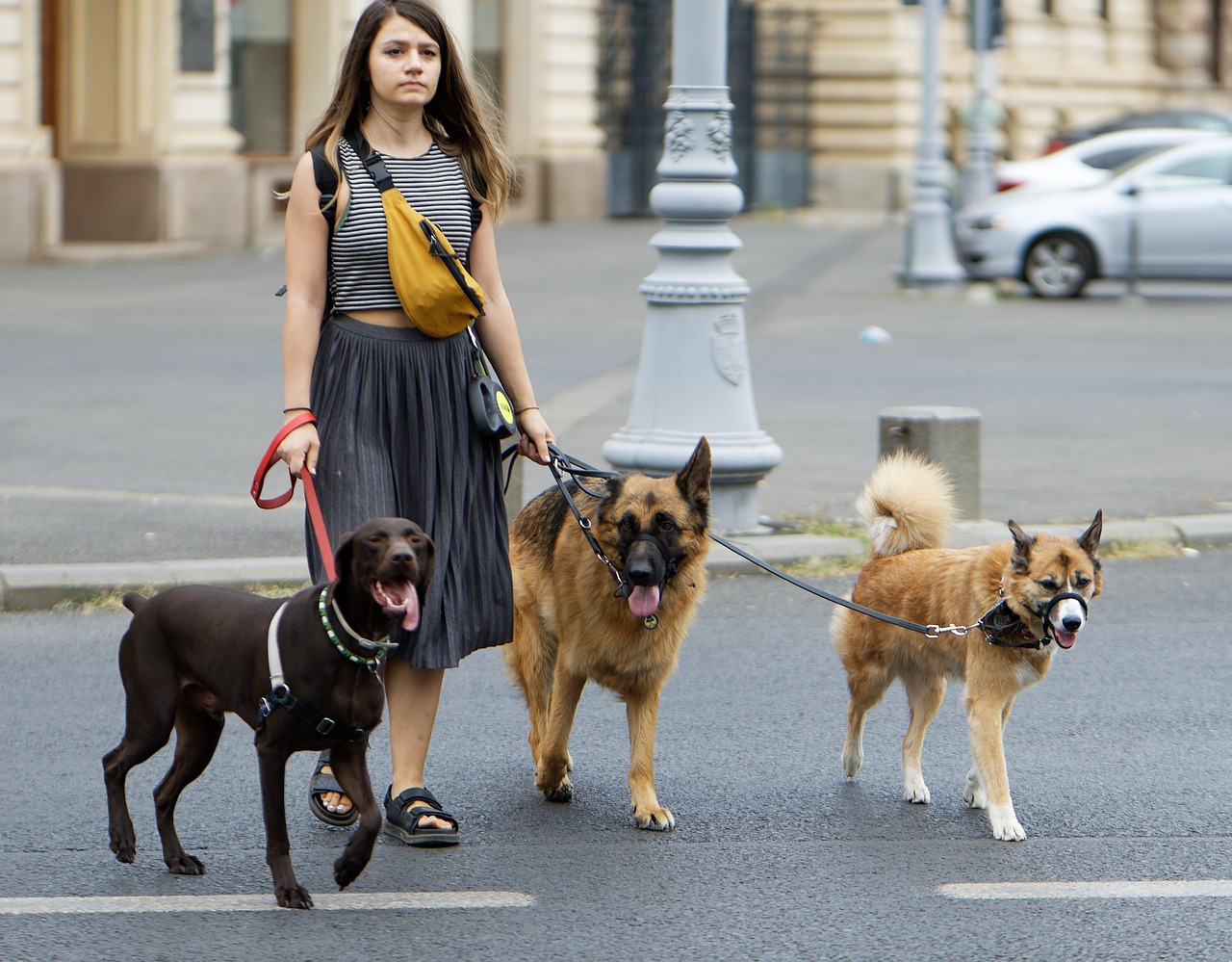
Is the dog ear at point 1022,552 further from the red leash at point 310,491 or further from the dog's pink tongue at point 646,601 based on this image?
the red leash at point 310,491

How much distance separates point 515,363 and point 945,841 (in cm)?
174

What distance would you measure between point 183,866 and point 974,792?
7.18ft

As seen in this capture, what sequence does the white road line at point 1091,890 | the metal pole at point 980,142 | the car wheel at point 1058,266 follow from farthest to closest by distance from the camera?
the metal pole at point 980,142, the car wheel at point 1058,266, the white road line at point 1091,890

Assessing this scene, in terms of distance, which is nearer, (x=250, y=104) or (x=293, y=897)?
(x=293, y=897)

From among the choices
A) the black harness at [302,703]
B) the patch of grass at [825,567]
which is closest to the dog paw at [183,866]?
the black harness at [302,703]

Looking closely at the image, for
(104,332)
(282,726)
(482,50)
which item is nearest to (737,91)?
(482,50)

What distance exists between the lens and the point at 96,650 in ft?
22.1

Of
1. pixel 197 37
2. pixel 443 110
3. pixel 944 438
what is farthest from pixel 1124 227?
pixel 443 110

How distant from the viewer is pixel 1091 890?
4484 mm

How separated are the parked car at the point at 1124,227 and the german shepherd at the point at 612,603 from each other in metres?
15.8

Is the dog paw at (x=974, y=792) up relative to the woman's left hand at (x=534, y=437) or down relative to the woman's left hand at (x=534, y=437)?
down

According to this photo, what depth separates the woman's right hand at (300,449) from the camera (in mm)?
4641

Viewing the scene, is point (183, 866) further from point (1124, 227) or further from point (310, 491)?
point (1124, 227)

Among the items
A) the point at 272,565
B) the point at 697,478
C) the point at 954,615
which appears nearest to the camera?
the point at 697,478
